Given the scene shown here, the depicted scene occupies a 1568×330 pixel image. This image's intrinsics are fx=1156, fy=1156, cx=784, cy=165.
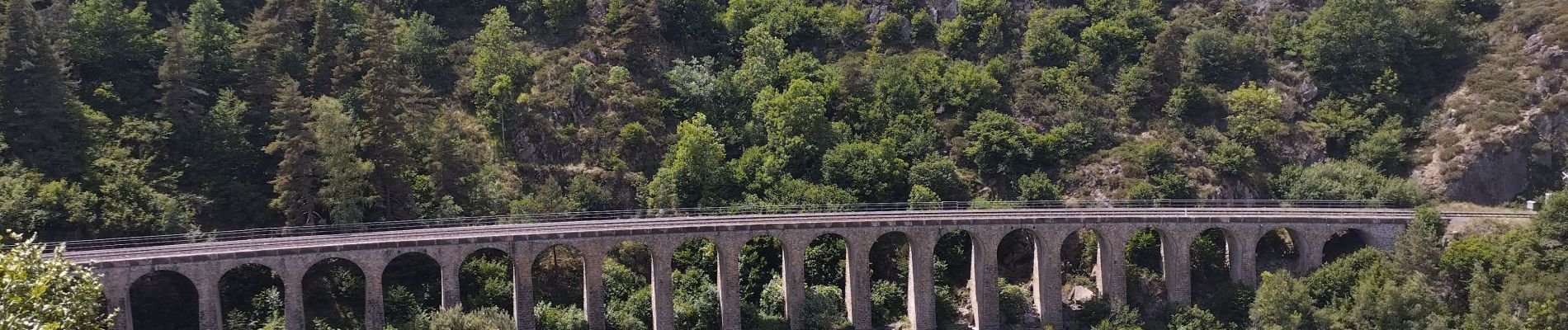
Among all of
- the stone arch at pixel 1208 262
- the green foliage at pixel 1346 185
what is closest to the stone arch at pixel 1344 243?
the green foliage at pixel 1346 185

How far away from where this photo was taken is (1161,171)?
7800cm

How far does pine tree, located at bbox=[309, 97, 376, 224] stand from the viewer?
6588cm

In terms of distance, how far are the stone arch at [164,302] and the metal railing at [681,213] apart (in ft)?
7.53

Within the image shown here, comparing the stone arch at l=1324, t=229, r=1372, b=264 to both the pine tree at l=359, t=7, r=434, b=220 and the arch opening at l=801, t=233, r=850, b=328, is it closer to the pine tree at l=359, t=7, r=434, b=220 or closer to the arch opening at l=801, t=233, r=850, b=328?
the arch opening at l=801, t=233, r=850, b=328

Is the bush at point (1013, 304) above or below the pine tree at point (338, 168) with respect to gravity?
below

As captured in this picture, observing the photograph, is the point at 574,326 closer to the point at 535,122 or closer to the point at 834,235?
the point at 834,235

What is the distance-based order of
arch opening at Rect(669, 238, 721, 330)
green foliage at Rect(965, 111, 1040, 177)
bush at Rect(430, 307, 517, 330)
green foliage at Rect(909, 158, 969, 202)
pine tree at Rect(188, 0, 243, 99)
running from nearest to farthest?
1. bush at Rect(430, 307, 517, 330)
2. arch opening at Rect(669, 238, 721, 330)
3. pine tree at Rect(188, 0, 243, 99)
4. green foliage at Rect(909, 158, 969, 202)
5. green foliage at Rect(965, 111, 1040, 177)

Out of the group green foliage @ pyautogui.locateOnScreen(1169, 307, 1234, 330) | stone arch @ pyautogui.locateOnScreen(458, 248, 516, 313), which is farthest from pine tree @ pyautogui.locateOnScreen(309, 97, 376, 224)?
green foliage @ pyautogui.locateOnScreen(1169, 307, 1234, 330)

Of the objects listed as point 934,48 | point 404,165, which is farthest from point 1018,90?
point 404,165

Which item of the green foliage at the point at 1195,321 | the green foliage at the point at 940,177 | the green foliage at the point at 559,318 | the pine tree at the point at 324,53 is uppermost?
the pine tree at the point at 324,53

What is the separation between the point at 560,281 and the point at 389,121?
14.5m

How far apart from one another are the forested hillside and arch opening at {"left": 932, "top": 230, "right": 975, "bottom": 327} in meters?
4.13

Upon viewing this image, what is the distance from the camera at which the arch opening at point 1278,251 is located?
69.2m

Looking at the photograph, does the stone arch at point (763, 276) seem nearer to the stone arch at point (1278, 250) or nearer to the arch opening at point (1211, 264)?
the arch opening at point (1211, 264)
